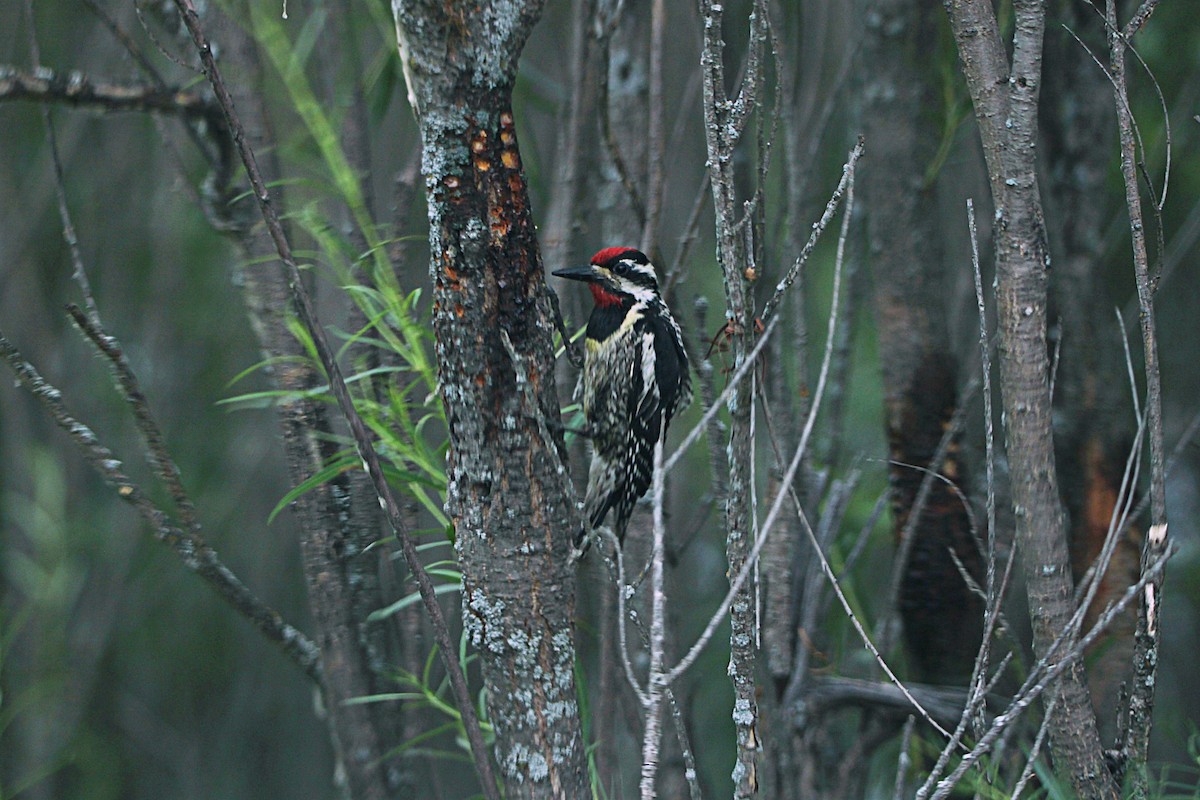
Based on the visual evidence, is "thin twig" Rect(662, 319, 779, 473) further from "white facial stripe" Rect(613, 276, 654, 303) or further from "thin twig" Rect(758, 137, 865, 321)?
"white facial stripe" Rect(613, 276, 654, 303)

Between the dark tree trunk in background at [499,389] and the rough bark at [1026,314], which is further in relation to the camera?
the rough bark at [1026,314]

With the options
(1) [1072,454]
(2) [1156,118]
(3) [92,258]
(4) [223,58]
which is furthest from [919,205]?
(3) [92,258]

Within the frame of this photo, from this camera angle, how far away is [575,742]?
1.36 meters

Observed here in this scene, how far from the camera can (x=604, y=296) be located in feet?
7.66

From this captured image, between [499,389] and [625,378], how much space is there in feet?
3.25

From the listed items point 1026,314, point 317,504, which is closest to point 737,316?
point 1026,314

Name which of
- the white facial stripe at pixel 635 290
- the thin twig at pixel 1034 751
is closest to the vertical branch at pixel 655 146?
the white facial stripe at pixel 635 290

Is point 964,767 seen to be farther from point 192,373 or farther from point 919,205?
point 192,373

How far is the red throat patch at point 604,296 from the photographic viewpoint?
7.57ft

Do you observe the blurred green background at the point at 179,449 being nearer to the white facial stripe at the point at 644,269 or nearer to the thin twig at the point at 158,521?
the white facial stripe at the point at 644,269

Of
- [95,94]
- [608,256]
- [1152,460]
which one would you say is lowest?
[1152,460]

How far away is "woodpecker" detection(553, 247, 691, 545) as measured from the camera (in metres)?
2.18

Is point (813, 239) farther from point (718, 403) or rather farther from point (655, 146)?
point (655, 146)

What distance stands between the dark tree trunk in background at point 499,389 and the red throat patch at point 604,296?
0.97 m
